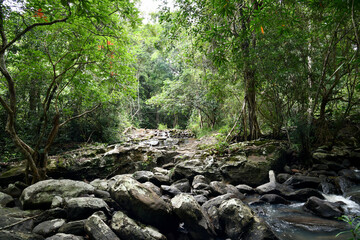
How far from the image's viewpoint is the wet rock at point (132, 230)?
2.99 metres

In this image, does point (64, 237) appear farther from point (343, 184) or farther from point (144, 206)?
point (343, 184)

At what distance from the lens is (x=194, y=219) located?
328cm

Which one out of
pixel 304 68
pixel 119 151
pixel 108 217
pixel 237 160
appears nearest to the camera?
pixel 108 217

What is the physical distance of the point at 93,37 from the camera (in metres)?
5.02

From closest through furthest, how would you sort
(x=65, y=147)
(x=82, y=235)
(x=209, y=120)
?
(x=82, y=235), (x=65, y=147), (x=209, y=120)

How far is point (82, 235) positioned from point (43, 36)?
4777 mm

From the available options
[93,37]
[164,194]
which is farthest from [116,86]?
[164,194]

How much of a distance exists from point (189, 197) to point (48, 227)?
2.42 meters

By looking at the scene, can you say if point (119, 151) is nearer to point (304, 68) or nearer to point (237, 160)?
point (237, 160)

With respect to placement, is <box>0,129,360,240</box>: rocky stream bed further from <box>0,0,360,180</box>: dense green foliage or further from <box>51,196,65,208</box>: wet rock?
<box>0,0,360,180</box>: dense green foliage

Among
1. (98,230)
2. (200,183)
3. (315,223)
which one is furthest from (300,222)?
(98,230)

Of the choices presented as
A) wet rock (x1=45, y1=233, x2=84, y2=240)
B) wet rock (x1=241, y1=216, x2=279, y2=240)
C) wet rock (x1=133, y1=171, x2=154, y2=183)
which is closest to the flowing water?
wet rock (x1=241, y1=216, x2=279, y2=240)

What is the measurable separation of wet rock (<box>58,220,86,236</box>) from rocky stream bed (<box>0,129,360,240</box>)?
0.6 inches

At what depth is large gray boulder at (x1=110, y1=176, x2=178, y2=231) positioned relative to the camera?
3342 mm
